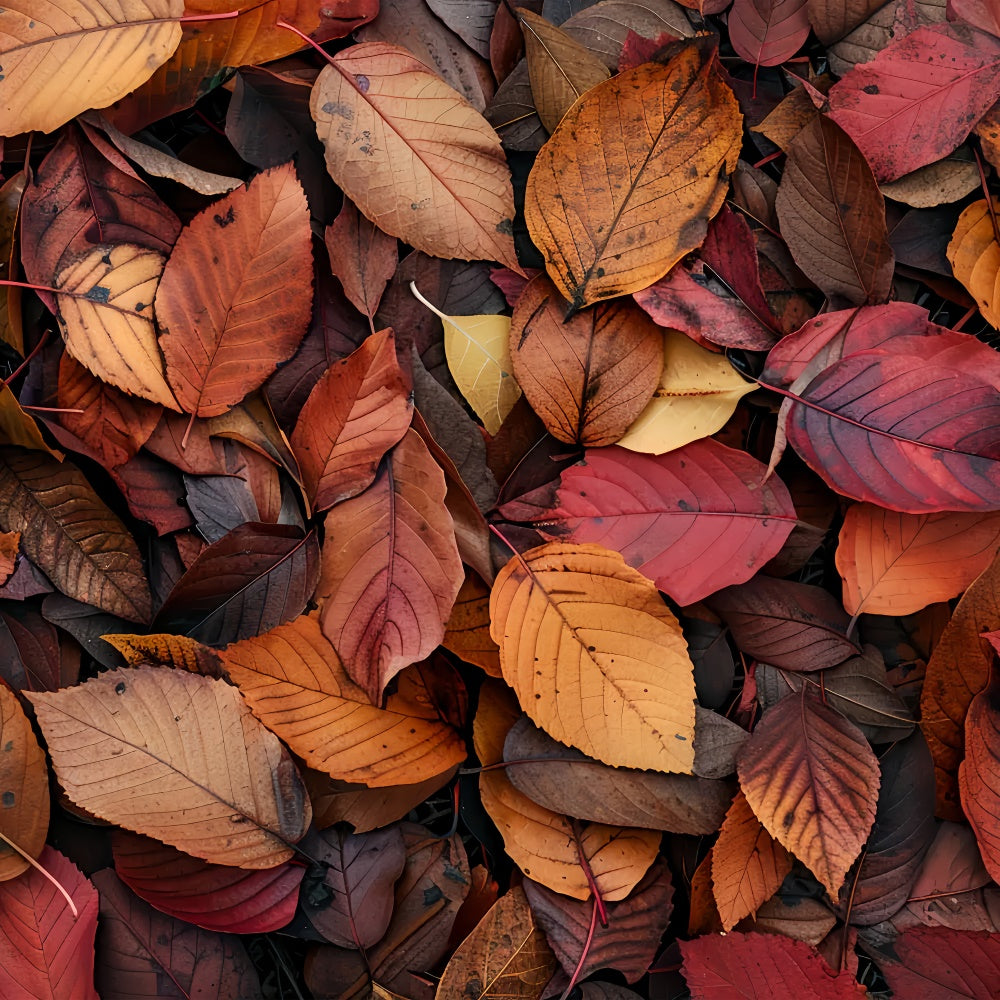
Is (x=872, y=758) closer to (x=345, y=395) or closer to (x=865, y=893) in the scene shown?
(x=865, y=893)

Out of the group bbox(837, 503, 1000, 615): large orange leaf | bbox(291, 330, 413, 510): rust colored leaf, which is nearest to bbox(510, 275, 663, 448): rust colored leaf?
bbox(291, 330, 413, 510): rust colored leaf

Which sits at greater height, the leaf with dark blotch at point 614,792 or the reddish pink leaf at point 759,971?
the leaf with dark blotch at point 614,792

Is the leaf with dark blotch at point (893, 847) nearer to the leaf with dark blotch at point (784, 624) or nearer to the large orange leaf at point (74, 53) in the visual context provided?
the leaf with dark blotch at point (784, 624)

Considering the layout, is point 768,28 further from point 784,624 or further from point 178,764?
point 178,764

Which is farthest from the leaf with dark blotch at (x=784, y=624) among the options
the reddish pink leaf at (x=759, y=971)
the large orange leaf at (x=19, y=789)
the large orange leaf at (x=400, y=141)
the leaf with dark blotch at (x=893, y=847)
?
the large orange leaf at (x=19, y=789)

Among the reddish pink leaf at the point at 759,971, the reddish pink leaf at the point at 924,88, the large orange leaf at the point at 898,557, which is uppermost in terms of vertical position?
the reddish pink leaf at the point at 924,88

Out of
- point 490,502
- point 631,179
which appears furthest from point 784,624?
point 631,179

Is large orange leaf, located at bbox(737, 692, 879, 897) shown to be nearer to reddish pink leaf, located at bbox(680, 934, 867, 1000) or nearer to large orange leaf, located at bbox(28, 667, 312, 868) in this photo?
reddish pink leaf, located at bbox(680, 934, 867, 1000)

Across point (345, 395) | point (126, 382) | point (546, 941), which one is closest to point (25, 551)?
point (126, 382)

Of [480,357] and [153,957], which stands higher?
[480,357]
